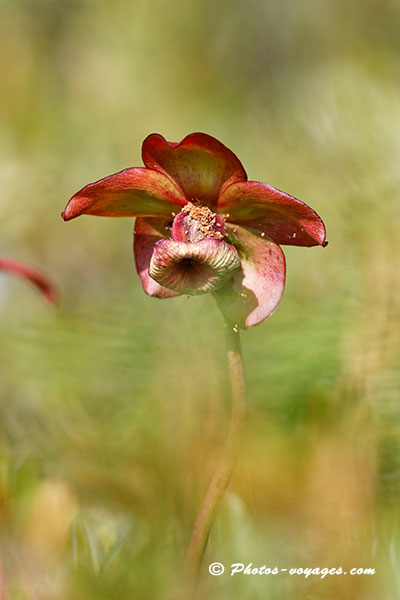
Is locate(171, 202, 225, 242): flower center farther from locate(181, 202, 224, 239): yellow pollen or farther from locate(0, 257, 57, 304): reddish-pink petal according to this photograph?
locate(0, 257, 57, 304): reddish-pink petal

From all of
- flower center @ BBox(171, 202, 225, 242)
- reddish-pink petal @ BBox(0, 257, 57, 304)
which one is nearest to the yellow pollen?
flower center @ BBox(171, 202, 225, 242)

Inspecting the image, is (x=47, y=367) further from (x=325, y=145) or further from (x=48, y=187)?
(x=48, y=187)

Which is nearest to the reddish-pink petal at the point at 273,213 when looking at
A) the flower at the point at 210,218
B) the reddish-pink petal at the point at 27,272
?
the flower at the point at 210,218

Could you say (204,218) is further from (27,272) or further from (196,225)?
(27,272)

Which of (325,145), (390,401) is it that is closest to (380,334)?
(390,401)

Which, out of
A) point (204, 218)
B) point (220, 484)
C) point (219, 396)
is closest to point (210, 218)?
point (204, 218)

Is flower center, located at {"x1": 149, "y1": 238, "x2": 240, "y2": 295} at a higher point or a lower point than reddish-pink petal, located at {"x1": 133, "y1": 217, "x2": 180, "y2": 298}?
lower

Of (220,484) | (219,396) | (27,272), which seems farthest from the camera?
(219,396)
